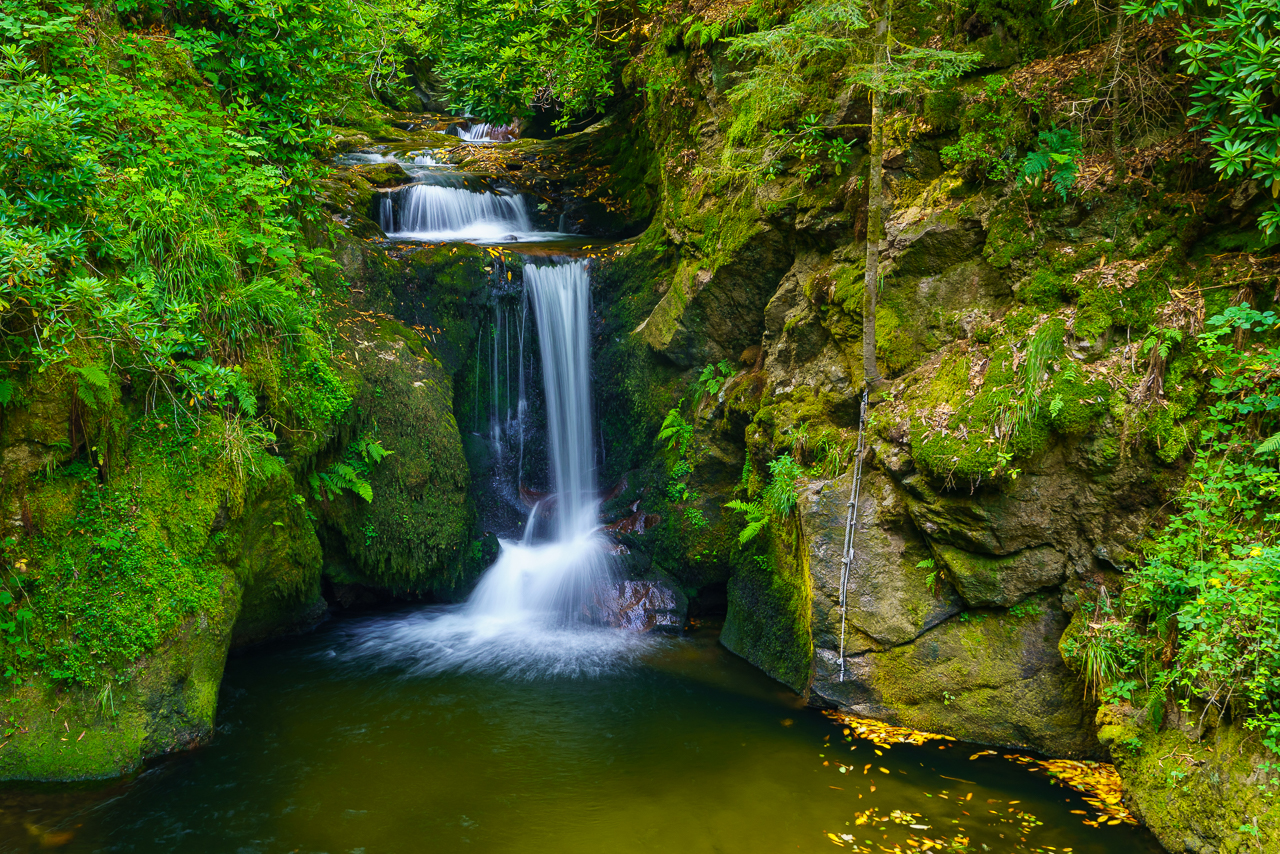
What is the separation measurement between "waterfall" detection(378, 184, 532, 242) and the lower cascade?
2209 millimetres

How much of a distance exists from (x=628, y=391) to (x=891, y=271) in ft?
13.8

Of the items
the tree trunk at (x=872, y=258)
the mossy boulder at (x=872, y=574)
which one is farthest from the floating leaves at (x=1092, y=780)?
the tree trunk at (x=872, y=258)

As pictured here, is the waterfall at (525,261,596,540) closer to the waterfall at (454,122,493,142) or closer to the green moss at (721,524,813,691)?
the green moss at (721,524,813,691)

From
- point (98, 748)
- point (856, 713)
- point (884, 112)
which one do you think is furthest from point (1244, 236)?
point (98, 748)

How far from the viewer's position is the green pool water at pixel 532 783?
4.48m

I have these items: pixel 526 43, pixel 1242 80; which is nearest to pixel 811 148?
pixel 1242 80

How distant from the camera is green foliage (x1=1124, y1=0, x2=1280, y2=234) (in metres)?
4.17

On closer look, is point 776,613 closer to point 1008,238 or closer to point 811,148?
point 1008,238

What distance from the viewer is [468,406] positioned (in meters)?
9.66

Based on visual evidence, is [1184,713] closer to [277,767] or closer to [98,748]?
[277,767]

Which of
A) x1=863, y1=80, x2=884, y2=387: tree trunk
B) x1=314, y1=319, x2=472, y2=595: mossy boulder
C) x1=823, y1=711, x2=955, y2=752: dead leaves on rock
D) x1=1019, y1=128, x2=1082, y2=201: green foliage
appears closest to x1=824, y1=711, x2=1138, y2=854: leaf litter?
x1=823, y1=711, x2=955, y2=752: dead leaves on rock

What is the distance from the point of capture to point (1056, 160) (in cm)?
566

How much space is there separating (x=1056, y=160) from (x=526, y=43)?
8.13 meters

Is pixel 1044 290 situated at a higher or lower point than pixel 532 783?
higher
